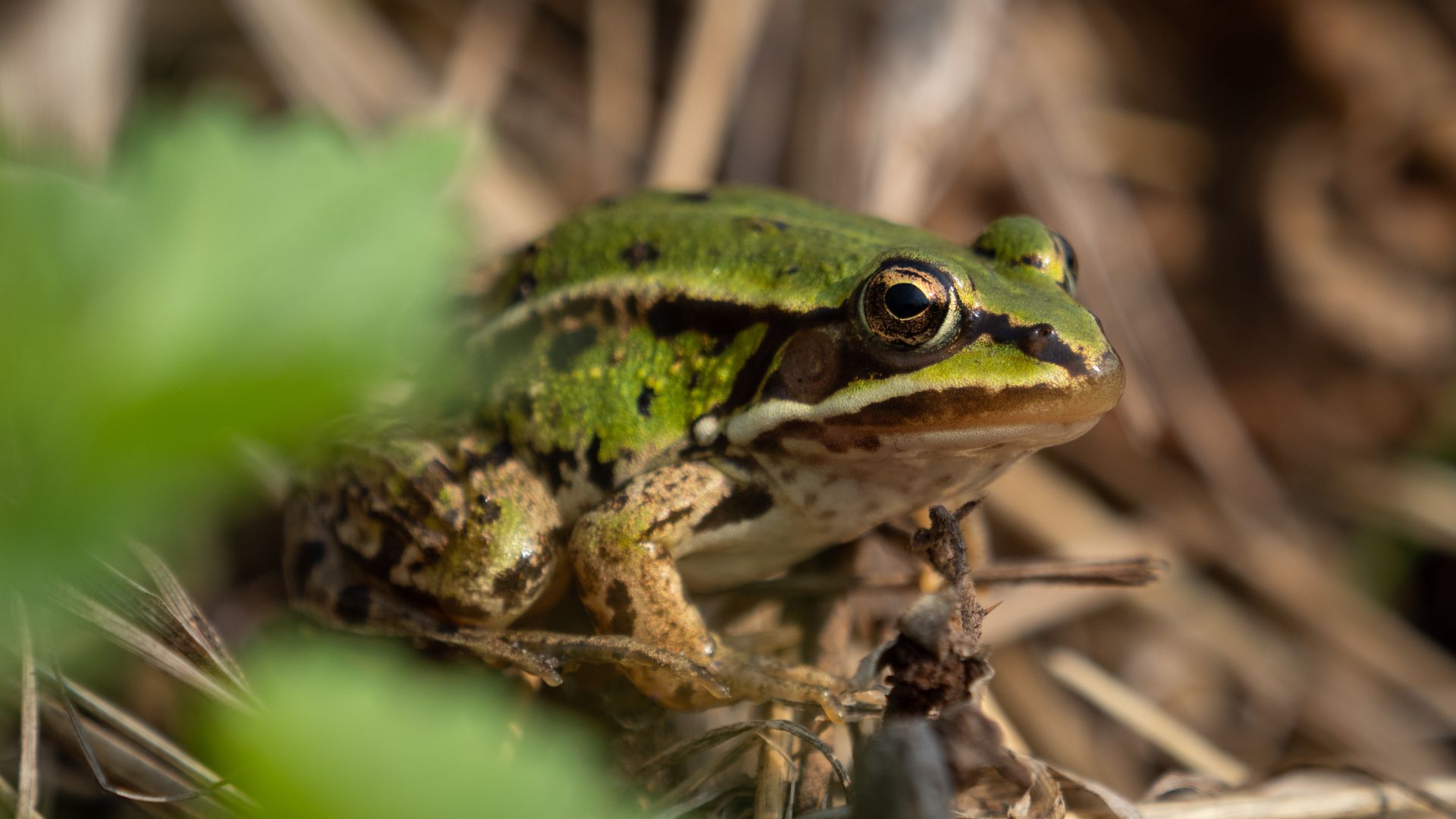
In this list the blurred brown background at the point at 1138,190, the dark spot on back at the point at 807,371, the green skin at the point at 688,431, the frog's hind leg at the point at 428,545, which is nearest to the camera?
the green skin at the point at 688,431

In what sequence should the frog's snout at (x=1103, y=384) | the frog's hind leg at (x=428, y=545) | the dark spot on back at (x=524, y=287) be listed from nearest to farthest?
Answer: the frog's snout at (x=1103, y=384), the frog's hind leg at (x=428, y=545), the dark spot on back at (x=524, y=287)

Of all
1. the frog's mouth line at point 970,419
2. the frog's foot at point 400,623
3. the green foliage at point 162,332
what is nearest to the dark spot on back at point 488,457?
the frog's foot at point 400,623

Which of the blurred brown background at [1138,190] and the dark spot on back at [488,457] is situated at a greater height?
the blurred brown background at [1138,190]

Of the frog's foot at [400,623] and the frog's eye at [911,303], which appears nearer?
the frog's eye at [911,303]

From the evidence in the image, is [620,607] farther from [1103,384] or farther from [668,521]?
[1103,384]

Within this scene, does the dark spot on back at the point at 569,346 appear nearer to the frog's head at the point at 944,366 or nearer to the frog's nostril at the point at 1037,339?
the frog's head at the point at 944,366

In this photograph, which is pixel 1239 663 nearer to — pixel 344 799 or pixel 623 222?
pixel 623 222

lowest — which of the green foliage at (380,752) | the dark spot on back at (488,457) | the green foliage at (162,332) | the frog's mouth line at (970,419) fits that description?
the green foliage at (380,752)

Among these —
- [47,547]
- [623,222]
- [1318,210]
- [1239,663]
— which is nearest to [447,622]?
[623,222]

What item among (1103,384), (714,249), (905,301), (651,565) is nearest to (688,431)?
(651,565)
